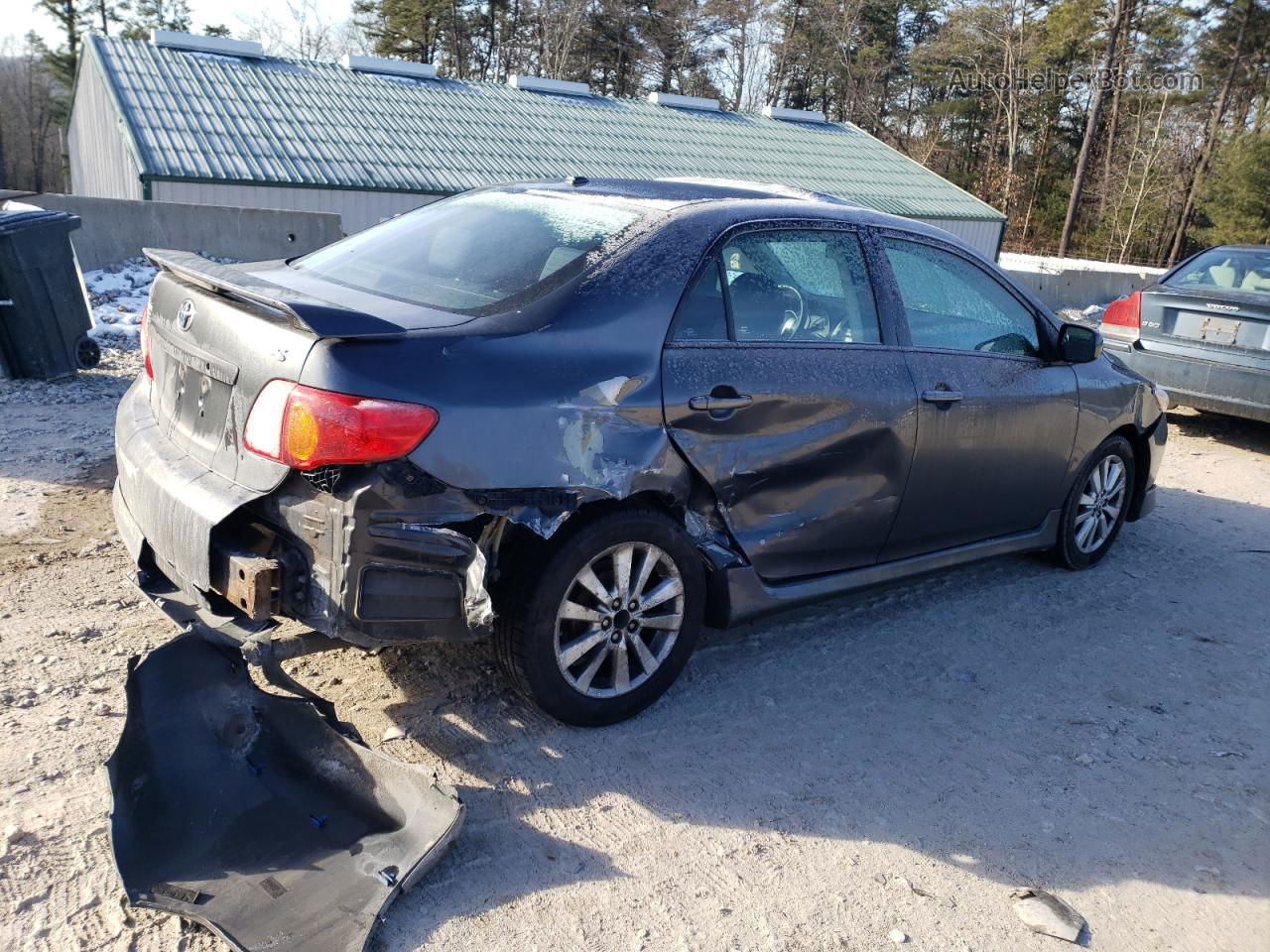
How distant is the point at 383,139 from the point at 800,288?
66.0 ft

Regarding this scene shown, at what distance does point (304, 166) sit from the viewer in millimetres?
19906

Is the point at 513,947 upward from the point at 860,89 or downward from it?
downward

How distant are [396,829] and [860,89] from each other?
169 ft

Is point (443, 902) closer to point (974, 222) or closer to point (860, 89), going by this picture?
point (974, 222)

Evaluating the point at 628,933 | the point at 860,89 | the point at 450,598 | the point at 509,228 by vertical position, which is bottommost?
the point at 628,933

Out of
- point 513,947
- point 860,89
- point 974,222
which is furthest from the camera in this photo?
point 860,89

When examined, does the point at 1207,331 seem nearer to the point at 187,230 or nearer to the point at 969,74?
the point at 187,230

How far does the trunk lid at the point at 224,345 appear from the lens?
286 centimetres

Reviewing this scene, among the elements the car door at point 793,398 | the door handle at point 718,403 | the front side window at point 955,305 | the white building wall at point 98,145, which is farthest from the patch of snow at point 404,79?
the door handle at point 718,403

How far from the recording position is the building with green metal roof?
19.4 meters

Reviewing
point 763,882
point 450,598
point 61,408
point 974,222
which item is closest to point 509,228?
point 450,598

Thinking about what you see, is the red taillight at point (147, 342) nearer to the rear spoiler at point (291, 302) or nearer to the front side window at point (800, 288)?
the rear spoiler at point (291, 302)

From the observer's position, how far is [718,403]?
3463mm

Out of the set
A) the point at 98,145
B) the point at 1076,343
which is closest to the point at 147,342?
the point at 1076,343
